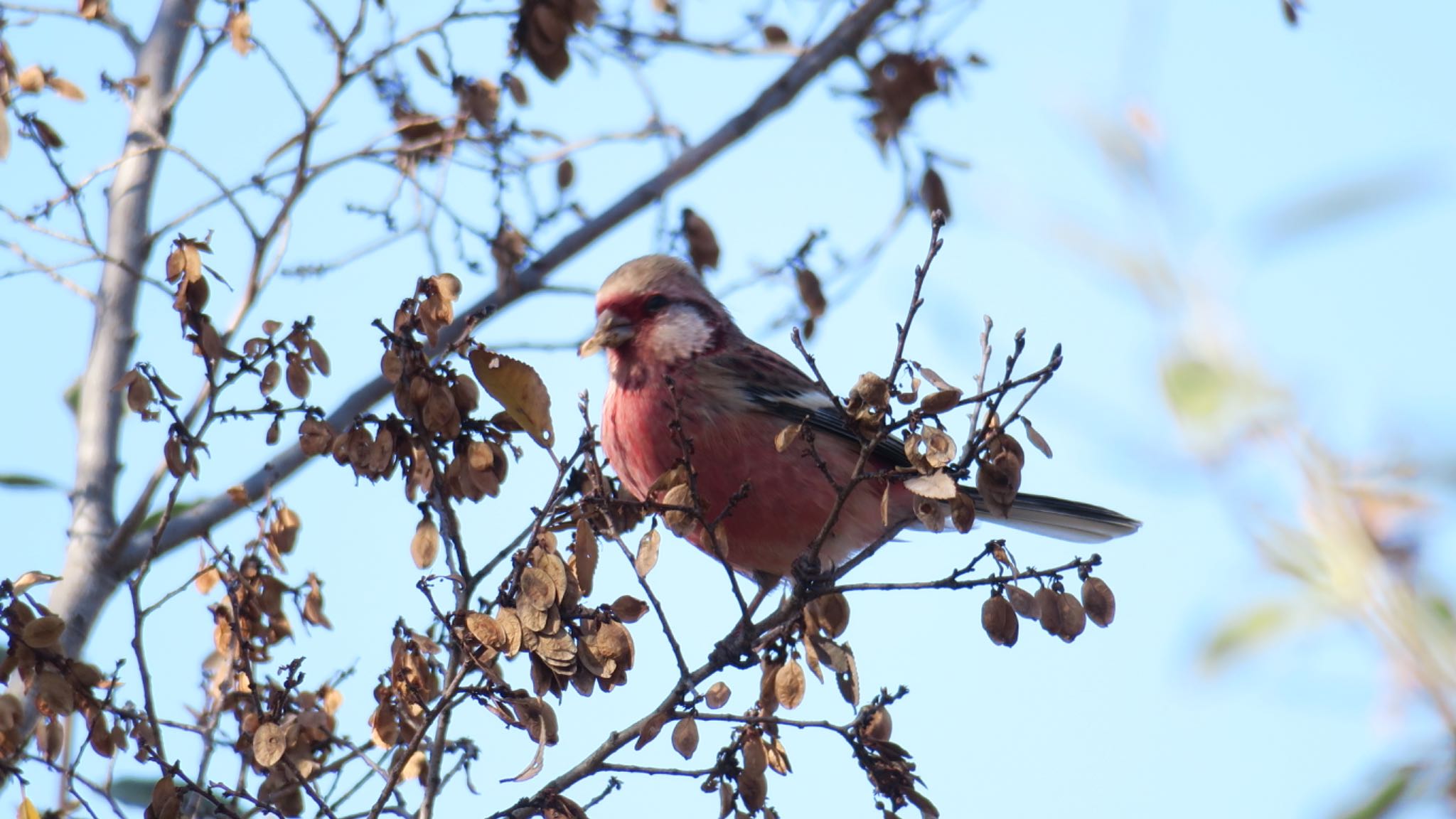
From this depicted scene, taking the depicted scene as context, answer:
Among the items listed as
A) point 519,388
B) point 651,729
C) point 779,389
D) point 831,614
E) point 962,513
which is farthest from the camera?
point 779,389

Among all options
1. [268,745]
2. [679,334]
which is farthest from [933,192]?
[268,745]

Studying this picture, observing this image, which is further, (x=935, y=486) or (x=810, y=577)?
(x=810, y=577)

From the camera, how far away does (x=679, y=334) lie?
520 centimetres

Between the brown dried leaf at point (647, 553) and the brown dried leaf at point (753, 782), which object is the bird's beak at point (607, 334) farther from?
the brown dried leaf at point (753, 782)

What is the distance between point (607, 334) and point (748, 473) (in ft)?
2.58

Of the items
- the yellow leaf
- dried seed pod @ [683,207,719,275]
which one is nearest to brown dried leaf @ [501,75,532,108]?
dried seed pod @ [683,207,719,275]

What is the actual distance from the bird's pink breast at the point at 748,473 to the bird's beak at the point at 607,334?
0.22 meters

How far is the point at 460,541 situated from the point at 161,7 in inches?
112

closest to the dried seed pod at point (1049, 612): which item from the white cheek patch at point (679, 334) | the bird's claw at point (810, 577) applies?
the bird's claw at point (810, 577)

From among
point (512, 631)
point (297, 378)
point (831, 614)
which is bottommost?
point (512, 631)

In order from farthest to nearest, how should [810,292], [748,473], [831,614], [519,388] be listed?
1. [810,292]
2. [748,473]
3. [831,614]
4. [519,388]

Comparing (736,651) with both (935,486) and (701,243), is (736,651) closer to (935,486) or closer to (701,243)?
(935,486)

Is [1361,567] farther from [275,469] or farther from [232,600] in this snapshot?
[275,469]

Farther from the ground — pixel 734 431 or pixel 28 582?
pixel 734 431
